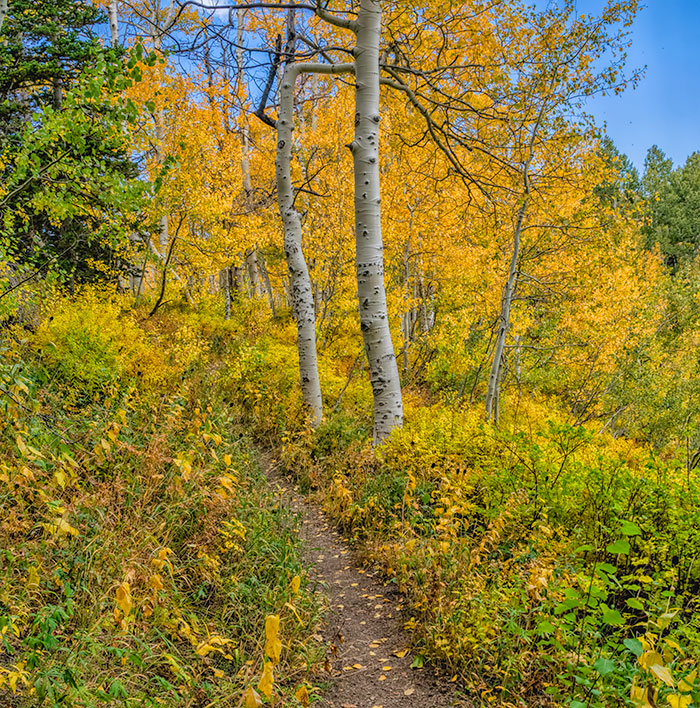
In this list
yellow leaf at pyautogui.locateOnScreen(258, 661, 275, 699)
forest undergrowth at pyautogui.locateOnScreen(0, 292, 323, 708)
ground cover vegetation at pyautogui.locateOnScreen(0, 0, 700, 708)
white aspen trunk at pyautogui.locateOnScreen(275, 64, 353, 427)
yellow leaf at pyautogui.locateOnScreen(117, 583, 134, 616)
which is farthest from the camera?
white aspen trunk at pyautogui.locateOnScreen(275, 64, 353, 427)

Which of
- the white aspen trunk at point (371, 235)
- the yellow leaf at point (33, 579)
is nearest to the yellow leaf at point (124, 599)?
the yellow leaf at point (33, 579)

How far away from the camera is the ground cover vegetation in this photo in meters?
2.47

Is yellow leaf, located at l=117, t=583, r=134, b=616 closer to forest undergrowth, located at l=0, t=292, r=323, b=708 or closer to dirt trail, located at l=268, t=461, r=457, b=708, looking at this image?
forest undergrowth, located at l=0, t=292, r=323, b=708

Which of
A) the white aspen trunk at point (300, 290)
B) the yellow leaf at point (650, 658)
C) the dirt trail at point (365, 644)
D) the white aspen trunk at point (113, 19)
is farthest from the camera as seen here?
the white aspen trunk at point (113, 19)

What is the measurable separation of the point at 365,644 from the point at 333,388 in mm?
6093

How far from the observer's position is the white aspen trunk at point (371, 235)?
17.1 ft

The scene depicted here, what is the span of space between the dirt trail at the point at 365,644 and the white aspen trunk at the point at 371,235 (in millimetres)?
1758

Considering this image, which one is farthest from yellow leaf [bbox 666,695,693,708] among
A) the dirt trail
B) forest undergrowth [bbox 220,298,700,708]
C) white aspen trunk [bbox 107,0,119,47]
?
white aspen trunk [bbox 107,0,119,47]

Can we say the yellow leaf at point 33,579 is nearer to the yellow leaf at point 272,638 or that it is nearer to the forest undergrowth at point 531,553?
the yellow leaf at point 272,638

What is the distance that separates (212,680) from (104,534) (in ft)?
3.74

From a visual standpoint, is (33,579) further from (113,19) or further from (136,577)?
(113,19)

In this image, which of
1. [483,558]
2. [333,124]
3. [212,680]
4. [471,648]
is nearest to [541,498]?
[483,558]

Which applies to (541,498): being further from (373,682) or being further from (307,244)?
(307,244)

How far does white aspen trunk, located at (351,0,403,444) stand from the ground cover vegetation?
0.12 ft
